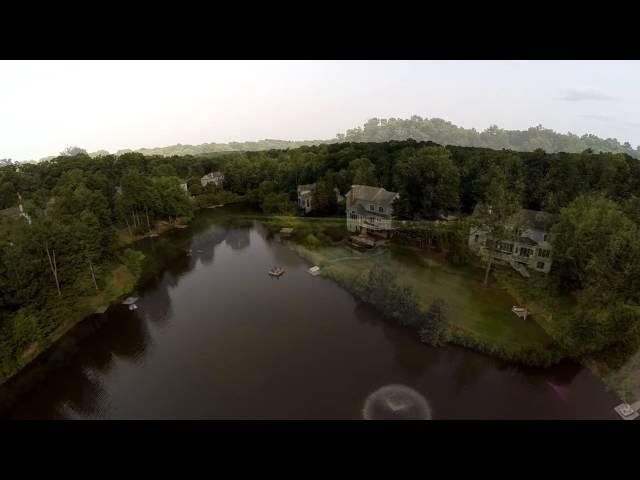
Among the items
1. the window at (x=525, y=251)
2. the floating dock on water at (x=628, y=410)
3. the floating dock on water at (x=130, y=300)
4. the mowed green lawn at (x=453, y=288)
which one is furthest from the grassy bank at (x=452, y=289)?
the floating dock on water at (x=130, y=300)

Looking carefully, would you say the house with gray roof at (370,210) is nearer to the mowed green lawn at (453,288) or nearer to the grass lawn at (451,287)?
the grass lawn at (451,287)

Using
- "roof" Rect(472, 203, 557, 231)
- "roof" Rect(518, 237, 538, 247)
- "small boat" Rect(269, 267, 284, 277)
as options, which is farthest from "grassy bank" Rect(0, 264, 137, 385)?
"roof" Rect(518, 237, 538, 247)

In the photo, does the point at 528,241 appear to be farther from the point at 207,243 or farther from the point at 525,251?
the point at 207,243

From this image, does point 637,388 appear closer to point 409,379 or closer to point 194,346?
point 409,379

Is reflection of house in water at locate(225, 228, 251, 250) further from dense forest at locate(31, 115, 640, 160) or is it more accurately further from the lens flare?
dense forest at locate(31, 115, 640, 160)

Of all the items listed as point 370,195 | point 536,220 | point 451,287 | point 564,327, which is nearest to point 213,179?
point 370,195

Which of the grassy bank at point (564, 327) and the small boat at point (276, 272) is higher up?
the small boat at point (276, 272)

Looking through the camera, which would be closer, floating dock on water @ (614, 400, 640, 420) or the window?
floating dock on water @ (614, 400, 640, 420)
